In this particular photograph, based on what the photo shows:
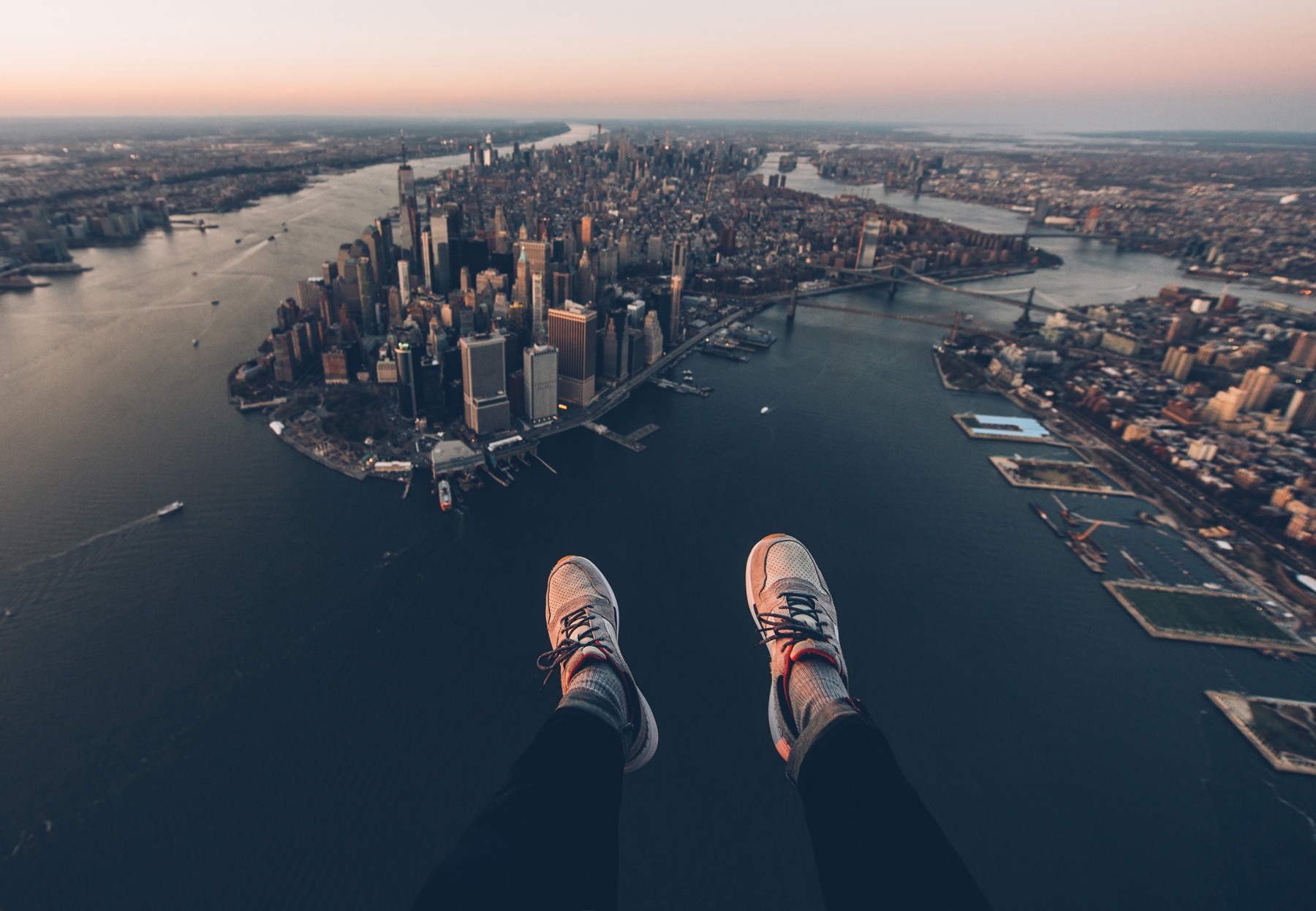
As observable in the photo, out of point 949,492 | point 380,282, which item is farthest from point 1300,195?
point 380,282

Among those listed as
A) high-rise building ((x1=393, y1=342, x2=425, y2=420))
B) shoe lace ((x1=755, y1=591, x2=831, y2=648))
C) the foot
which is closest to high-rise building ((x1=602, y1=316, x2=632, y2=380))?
high-rise building ((x1=393, y1=342, x2=425, y2=420))

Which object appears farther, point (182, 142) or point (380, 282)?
point (182, 142)

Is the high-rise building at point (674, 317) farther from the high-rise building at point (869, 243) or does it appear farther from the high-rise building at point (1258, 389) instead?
the high-rise building at point (1258, 389)

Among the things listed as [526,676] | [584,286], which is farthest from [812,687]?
[584,286]

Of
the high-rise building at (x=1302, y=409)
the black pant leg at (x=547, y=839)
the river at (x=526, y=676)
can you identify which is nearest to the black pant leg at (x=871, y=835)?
the black pant leg at (x=547, y=839)

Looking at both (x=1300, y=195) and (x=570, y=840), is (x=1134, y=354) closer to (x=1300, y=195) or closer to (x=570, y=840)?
(x=570, y=840)
